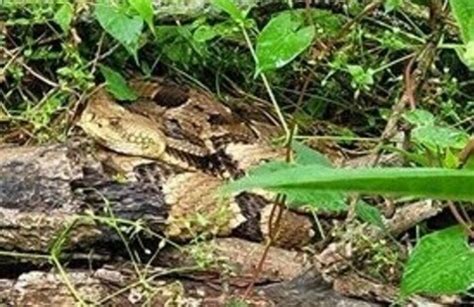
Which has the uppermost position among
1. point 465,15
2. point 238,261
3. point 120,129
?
point 465,15

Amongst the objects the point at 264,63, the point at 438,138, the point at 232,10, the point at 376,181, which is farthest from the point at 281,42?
the point at 376,181

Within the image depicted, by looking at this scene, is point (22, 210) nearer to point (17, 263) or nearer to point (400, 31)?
point (17, 263)

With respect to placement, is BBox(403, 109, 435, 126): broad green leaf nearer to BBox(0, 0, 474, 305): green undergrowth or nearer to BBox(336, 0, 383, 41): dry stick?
BBox(0, 0, 474, 305): green undergrowth

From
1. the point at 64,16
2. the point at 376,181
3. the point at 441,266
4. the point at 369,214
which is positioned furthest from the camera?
the point at 64,16

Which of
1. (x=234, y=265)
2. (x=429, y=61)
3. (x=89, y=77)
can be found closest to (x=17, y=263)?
(x=234, y=265)

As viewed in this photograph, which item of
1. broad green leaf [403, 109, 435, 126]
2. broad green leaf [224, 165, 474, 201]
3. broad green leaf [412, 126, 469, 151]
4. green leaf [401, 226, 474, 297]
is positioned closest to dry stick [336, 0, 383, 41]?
broad green leaf [403, 109, 435, 126]

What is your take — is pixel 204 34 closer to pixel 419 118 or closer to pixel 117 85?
pixel 117 85
